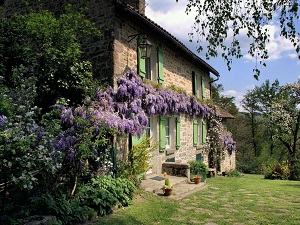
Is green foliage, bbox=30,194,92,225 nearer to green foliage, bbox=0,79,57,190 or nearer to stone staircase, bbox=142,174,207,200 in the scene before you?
green foliage, bbox=0,79,57,190

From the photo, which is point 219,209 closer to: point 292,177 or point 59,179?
point 59,179

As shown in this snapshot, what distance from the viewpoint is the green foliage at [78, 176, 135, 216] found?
17.4 feet

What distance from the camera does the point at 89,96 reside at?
267 inches

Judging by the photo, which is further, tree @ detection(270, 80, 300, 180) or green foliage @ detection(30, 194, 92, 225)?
tree @ detection(270, 80, 300, 180)

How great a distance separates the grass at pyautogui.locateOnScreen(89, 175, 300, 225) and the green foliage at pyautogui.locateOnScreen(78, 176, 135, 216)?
0.19 metres

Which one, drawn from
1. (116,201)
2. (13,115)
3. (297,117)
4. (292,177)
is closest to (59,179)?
(116,201)

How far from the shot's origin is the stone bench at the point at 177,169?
8977mm

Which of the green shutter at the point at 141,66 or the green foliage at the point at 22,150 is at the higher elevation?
the green shutter at the point at 141,66

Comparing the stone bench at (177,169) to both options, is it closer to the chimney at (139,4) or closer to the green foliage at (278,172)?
the chimney at (139,4)

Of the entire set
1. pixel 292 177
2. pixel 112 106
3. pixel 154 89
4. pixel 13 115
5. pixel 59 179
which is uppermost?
pixel 154 89

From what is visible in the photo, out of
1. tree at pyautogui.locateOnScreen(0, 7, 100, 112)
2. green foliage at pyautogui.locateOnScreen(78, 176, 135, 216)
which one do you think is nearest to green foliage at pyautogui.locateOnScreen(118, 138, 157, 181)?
green foliage at pyautogui.locateOnScreen(78, 176, 135, 216)

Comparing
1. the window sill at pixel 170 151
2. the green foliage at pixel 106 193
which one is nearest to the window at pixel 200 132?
the window sill at pixel 170 151

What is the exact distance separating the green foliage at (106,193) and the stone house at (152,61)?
4.01 feet

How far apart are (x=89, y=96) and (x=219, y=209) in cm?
403
